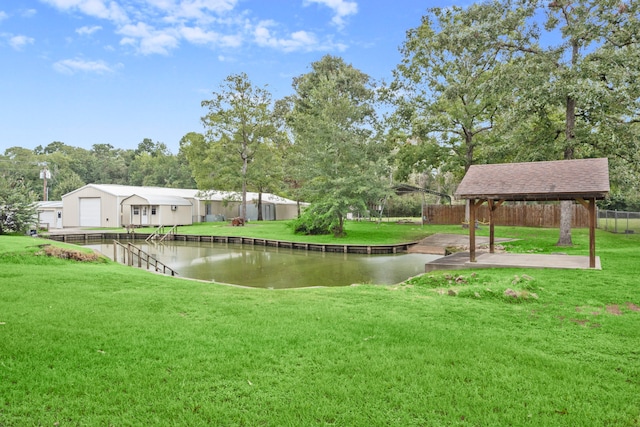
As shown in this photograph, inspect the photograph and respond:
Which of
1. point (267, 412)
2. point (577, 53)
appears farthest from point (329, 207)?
point (267, 412)

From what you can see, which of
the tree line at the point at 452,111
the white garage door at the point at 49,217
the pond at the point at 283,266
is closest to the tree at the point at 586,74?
the tree line at the point at 452,111

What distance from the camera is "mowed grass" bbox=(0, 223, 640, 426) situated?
315 cm

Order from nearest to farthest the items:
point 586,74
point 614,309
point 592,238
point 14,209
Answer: point 614,309
point 592,238
point 586,74
point 14,209

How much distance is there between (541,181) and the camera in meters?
Result: 11.2

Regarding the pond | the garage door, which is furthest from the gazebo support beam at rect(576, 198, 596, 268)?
the garage door

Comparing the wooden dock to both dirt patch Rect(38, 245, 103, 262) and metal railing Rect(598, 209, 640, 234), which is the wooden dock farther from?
dirt patch Rect(38, 245, 103, 262)

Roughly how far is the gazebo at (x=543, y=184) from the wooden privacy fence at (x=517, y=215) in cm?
1565

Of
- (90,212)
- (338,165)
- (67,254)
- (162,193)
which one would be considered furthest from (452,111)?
(90,212)

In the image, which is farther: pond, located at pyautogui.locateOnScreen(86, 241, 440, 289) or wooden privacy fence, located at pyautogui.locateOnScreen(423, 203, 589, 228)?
wooden privacy fence, located at pyautogui.locateOnScreen(423, 203, 589, 228)

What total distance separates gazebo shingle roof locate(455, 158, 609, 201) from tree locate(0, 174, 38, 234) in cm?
2029

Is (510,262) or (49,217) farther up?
(49,217)

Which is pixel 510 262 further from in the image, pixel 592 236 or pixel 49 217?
pixel 49 217

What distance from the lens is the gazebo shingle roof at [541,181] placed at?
408 inches

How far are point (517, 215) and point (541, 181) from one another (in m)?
19.9
